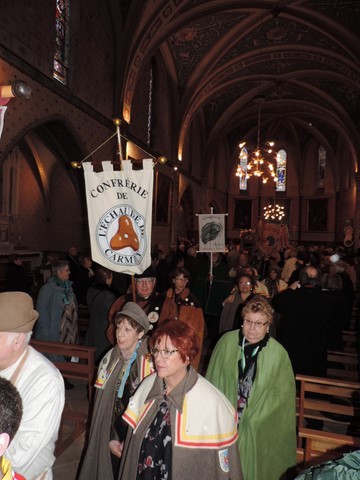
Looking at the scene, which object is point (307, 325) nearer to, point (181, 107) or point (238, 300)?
point (238, 300)

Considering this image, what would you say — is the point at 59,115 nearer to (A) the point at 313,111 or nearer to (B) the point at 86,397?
(B) the point at 86,397

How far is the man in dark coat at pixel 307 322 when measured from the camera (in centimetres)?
383

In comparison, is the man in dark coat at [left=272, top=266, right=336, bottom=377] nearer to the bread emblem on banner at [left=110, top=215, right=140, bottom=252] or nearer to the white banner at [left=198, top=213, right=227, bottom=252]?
the bread emblem on banner at [left=110, top=215, right=140, bottom=252]

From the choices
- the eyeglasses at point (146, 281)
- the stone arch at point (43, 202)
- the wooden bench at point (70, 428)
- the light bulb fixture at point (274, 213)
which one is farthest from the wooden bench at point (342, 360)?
the light bulb fixture at point (274, 213)

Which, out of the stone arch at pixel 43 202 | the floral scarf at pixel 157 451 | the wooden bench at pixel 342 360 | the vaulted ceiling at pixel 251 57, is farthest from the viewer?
the stone arch at pixel 43 202

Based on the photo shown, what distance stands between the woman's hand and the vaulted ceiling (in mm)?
11345

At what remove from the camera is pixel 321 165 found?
28969mm

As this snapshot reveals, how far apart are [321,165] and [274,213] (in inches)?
189

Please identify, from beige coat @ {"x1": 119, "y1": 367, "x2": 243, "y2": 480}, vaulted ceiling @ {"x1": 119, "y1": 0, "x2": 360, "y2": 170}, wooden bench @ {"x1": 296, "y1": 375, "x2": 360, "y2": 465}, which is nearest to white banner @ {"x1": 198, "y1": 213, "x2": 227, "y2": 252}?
wooden bench @ {"x1": 296, "y1": 375, "x2": 360, "y2": 465}

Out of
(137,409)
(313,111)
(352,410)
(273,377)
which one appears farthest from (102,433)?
(313,111)

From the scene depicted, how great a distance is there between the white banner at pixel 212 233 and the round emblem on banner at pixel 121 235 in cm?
351

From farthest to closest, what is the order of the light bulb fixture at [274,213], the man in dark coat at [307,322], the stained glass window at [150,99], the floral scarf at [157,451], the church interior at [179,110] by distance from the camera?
the light bulb fixture at [274,213]
the stained glass window at [150,99]
the church interior at [179,110]
the man in dark coat at [307,322]
the floral scarf at [157,451]

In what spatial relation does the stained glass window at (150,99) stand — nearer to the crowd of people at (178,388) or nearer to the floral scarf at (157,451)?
the crowd of people at (178,388)

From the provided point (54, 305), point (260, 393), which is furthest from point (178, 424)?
point (54, 305)
